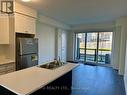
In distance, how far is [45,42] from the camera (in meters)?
5.29

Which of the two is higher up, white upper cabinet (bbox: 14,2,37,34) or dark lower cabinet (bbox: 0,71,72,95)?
white upper cabinet (bbox: 14,2,37,34)

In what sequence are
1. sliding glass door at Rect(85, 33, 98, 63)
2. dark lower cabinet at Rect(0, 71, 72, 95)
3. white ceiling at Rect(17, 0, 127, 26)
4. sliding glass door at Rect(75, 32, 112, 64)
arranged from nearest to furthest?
1. dark lower cabinet at Rect(0, 71, 72, 95)
2. white ceiling at Rect(17, 0, 127, 26)
3. sliding glass door at Rect(75, 32, 112, 64)
4. sliding glass door at Rect(85, 33, 98, 63)

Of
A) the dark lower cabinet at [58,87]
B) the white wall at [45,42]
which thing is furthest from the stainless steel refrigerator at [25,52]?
the white wall at [45,42]

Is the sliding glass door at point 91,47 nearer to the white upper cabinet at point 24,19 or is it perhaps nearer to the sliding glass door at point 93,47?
the sliding glass door at point 93,47

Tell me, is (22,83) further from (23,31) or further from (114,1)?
(114,1)

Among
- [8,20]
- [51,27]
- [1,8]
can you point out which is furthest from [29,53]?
[51,27]

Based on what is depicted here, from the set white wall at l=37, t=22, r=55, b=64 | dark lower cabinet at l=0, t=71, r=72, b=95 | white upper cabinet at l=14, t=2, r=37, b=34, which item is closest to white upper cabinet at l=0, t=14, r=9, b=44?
white upper cabinet at l=14, t=2, r=37, b=34

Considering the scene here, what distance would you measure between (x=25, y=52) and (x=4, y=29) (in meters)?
0.87

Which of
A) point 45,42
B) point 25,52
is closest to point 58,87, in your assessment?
point 25,52

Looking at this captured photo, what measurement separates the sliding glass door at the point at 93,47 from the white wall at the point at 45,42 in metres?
2.23

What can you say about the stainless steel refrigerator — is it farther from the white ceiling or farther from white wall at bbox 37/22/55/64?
white wall at bbox 37/22/55/64

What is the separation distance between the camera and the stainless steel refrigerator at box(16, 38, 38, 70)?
3.04 m

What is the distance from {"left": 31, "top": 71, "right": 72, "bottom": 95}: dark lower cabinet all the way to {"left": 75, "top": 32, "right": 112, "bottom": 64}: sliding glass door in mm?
4382

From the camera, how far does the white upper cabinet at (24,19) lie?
9.99 feet
